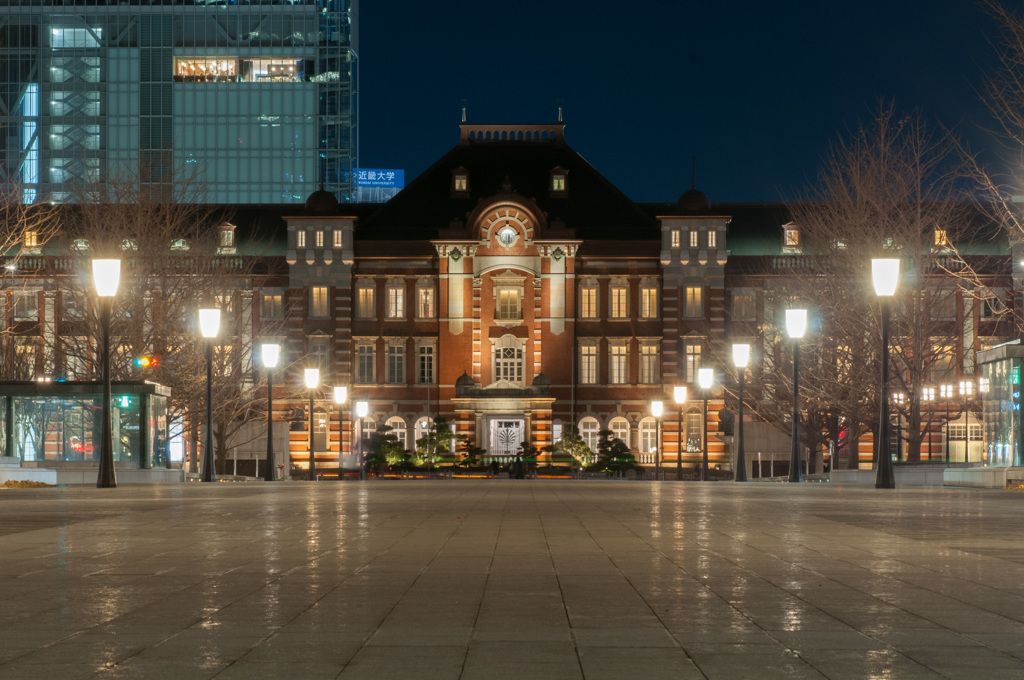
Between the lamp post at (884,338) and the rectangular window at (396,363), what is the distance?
4748cm

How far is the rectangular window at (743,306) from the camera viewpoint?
73.4m

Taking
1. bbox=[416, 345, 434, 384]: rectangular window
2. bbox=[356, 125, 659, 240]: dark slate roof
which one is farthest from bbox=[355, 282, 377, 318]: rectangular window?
bbox=[416, 345, 434, 384]: rectangular window

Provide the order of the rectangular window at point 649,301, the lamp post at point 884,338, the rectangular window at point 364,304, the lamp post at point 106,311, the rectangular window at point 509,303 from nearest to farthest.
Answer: the lamp post at point 884,338 < the lamp post at point 106,311 < the rectangular window at point 509,303 < the rectangular window at point 649,301 < the rectangular window at point 364,304

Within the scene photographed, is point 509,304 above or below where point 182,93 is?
below

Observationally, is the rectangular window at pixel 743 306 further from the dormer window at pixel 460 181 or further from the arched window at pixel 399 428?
the arched window at pixel 399 428

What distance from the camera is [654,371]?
72.7 meters

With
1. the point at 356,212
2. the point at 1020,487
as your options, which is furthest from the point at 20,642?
the point at 356,212

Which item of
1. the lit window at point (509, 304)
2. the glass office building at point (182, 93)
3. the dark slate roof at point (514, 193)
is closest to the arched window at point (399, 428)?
the lit window at point (509, 304)

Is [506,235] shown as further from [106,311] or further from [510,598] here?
[510,598]

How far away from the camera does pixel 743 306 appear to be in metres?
73.4

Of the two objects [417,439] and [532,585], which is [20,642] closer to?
[532,585]

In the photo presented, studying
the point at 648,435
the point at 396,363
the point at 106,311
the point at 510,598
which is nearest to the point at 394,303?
the point at 396,363

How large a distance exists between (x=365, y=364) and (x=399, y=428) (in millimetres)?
4017

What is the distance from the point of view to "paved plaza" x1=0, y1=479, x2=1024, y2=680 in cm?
633
